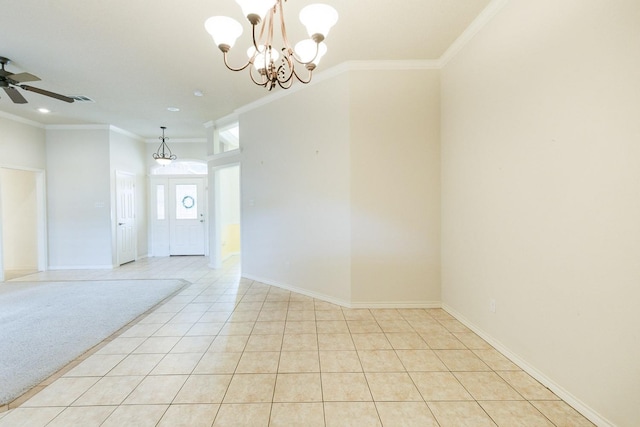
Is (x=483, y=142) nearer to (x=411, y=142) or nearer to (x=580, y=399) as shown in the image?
(x=411, y=142)

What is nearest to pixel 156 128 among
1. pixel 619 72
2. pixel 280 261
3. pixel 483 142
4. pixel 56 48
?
pixel 56 48

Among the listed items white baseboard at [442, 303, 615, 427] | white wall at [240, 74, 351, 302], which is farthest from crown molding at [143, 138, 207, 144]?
white baseboard at [442, 303, 615, 427]

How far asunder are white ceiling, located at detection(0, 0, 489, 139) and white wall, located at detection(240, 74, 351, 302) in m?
0.51

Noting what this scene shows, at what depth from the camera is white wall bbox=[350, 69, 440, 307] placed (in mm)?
3342

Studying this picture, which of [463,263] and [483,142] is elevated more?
[483,142]

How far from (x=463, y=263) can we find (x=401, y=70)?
2.38m

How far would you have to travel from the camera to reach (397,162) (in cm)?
335

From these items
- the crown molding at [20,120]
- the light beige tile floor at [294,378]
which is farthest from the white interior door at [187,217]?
the light beige tile floor at [294,378]

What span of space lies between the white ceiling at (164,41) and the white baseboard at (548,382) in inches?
118

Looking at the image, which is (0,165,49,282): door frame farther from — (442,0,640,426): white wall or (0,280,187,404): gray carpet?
(442,0,640,426): white wall

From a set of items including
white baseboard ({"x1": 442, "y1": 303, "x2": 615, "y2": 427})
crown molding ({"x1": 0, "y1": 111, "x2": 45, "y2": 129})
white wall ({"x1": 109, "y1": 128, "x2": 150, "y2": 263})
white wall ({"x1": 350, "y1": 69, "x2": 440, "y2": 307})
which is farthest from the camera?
white wall ({"x1": 109, "y1": 128, "x2": 150, "y2": 263})

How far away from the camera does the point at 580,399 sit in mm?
1723

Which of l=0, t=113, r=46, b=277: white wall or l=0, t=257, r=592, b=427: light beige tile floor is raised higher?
l=0, t=113, r=46, b=277: white wall

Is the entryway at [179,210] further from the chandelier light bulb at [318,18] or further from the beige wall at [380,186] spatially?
the chandelier light bulb at [318,18]
